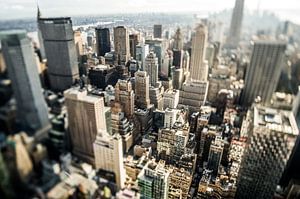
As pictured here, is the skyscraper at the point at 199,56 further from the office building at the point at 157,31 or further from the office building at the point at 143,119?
the office building at the point at 143,119

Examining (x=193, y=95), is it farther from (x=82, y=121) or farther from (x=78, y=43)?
(x=82, y=121)

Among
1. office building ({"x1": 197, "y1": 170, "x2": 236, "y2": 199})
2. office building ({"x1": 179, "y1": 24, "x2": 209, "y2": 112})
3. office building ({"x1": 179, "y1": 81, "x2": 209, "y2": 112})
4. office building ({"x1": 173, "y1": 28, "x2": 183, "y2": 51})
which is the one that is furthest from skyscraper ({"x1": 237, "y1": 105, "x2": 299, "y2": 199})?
office building ({"x1": 173, "y1": 28, "x2": 183, "y2": 51})

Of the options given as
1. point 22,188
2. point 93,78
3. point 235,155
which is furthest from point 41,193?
point 235,155

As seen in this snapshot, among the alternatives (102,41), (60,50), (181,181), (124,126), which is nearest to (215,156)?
(181,181)

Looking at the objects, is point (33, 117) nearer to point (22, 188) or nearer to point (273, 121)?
point (22, 188)

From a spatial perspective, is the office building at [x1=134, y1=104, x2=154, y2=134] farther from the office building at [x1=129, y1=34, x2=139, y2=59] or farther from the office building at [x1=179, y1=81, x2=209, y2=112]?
the office building at [x1=129, y1=34, x2=139, y2=59]

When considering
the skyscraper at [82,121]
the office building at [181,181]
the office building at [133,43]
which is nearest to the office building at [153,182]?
the office building at [181,181]
